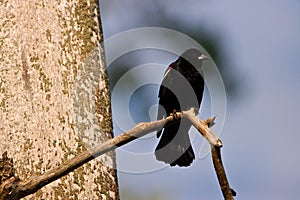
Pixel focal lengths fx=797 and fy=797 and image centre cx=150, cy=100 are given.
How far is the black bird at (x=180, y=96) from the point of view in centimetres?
354

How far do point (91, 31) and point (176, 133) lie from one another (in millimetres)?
1009

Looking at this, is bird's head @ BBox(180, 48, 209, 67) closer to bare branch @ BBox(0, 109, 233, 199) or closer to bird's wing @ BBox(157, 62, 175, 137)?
bird's wing @ BBox(157, 62, 175, 137)

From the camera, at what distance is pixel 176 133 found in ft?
12.0

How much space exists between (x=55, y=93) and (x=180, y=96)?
1.75 m

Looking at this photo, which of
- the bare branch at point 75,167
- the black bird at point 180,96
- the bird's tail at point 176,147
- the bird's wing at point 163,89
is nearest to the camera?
the bare branch at point 75,167

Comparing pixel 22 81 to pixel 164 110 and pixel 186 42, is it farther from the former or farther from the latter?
pixel 186 42

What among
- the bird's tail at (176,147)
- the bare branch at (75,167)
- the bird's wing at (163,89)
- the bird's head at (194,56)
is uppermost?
the bird's head at (194,56)

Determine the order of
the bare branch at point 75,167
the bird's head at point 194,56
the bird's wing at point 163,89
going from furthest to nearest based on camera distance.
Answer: the bird's head at point 194,56 < the bird's wing at point 163,89 < the bare branch at point 75,167

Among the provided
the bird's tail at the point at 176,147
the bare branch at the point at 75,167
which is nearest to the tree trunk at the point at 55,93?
the bare branch at the point at 75,167

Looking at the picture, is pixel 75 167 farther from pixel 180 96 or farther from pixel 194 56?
pixel 194 56

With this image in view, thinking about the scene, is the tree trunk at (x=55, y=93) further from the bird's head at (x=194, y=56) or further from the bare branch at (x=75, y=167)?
the bird's head at (x=194, y=56)

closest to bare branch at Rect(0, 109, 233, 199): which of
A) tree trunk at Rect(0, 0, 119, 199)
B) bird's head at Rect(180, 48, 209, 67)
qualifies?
tree trunk at Rect(0, 0, 119, 199)

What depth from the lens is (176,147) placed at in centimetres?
354

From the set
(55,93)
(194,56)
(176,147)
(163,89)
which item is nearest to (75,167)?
(55,93)
